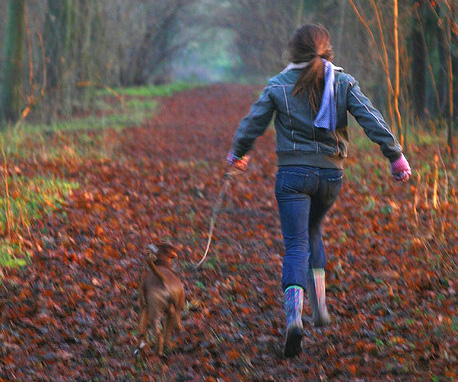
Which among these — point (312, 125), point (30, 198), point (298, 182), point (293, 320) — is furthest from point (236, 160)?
point (30, 198)

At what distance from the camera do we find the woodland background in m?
4.85

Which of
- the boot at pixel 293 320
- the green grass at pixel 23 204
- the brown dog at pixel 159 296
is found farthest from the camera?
the green grass at pixel 23 204

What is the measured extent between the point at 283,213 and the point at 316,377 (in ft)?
3.80

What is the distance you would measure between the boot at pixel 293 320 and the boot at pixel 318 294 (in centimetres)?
40

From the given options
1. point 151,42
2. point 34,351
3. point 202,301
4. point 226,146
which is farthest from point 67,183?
point 151,42

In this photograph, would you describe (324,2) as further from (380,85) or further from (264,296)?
(264,296)

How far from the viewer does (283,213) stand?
4.82 metres

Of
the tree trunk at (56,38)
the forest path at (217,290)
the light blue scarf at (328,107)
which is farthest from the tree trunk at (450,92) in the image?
the tree trunk at (56,38)

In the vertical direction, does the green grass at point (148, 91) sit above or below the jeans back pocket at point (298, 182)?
below

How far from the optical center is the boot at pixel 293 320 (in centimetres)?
465

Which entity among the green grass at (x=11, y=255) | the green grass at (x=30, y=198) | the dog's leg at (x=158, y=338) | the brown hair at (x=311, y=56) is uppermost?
the brown hair at (x=311, y=56)

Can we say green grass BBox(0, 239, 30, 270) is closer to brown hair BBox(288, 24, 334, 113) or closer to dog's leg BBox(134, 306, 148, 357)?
dog's leg BBox(134, 306, 148, 357)

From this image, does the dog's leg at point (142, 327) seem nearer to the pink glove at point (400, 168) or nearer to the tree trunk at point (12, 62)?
the pink glove at point (400, 168)

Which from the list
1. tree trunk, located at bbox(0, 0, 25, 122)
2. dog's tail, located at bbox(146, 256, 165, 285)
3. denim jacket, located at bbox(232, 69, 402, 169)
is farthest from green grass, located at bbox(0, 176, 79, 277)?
tree trunk, located at bbox(0, 0, 25, 122)
